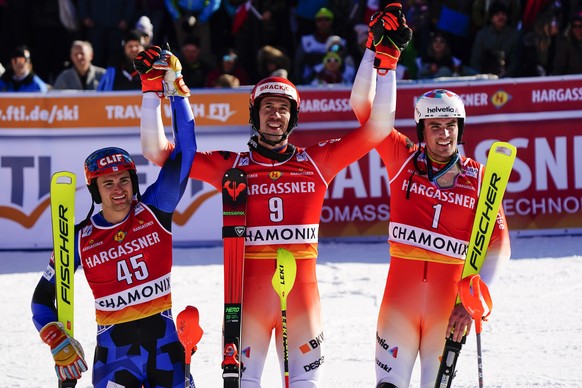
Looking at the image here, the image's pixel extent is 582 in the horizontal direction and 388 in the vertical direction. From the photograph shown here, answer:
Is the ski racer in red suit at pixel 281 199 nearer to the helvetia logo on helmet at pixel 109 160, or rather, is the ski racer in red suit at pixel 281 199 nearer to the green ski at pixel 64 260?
the helvetia logo on helmet at pixel 109 160

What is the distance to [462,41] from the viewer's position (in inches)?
560

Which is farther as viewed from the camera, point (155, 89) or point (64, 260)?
point (155, 89)

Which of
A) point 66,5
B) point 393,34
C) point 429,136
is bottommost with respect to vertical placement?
point 429,136

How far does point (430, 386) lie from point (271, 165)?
5.00ft

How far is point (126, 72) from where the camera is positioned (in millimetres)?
12266

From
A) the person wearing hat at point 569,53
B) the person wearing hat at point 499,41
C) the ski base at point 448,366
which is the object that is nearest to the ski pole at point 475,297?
the ski base at point 448,366

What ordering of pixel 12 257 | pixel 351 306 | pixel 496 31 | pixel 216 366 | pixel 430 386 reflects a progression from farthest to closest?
pixel 496 31
pixel 12 257
pixel 351 306
pixel 216 366
pixel 430 386

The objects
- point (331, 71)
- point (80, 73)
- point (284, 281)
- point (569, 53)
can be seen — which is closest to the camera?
point (284, 281)

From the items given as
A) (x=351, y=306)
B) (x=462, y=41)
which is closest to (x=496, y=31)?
(x=462, y=41)

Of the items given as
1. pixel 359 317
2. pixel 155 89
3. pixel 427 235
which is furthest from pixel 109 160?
pixel 359 317

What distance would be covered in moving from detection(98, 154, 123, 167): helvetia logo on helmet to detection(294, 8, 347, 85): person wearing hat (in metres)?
7.33

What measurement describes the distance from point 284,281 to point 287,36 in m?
8.23

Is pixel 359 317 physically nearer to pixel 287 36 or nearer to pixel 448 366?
pixel 448 366

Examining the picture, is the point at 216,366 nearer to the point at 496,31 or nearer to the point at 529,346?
the point at 529,346
